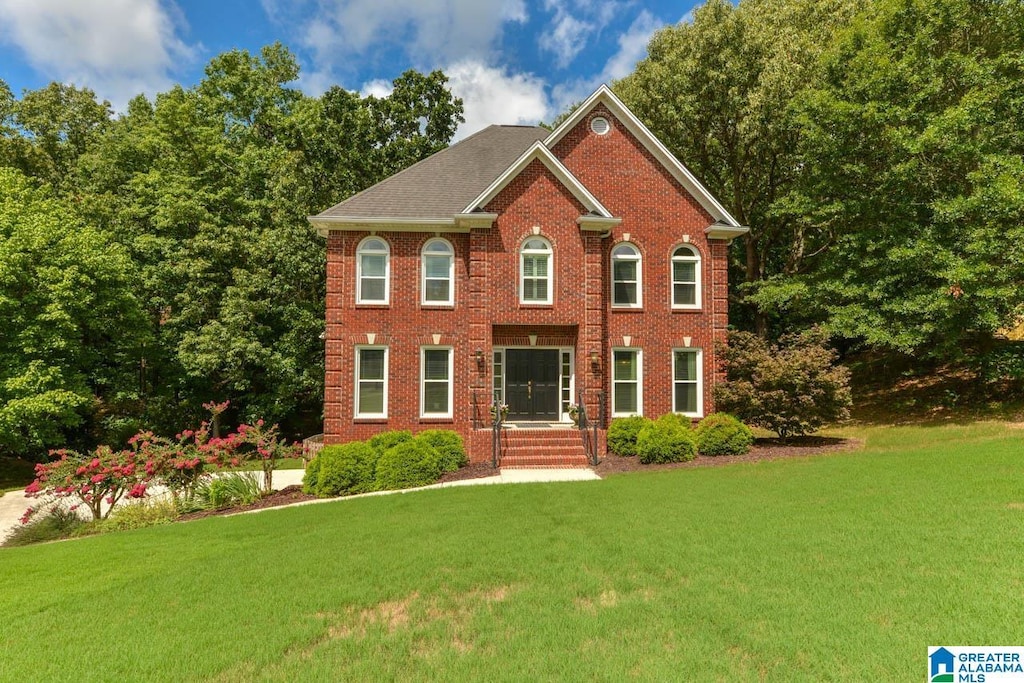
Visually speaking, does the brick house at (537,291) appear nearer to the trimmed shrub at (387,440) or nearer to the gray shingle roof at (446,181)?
the gray shingle roof at (446,181)

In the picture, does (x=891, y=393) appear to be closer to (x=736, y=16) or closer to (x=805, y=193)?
(x=805, y=193)

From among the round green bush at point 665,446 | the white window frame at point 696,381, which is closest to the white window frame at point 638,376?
the white window frame at point 696,381

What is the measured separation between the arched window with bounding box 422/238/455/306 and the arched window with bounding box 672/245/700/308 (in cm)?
687

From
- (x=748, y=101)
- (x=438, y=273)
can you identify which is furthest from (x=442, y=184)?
(x=748, y=101)

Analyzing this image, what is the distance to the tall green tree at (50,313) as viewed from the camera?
53.9ft

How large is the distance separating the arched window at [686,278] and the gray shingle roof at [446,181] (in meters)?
6.41

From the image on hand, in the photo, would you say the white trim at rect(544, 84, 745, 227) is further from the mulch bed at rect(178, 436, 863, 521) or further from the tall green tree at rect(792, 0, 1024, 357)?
the mulch bed at rect(178, 436, 863, 521)

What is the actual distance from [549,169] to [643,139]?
3.52m

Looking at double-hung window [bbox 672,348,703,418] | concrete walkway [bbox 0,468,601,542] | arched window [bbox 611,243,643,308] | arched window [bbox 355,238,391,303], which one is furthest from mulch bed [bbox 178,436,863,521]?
arched window [bbox 355,238,391,303]

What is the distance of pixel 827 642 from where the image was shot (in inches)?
166

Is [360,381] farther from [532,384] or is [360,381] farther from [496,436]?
[532,384]

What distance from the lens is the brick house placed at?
15.7 m

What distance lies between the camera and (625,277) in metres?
16.8

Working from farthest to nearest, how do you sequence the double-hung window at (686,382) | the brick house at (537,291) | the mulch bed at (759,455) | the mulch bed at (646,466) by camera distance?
the double-hung window at (686,382) < the brick house at (537,291) < the mulch bed at (759,455) < the mulch bed at (646,466)
